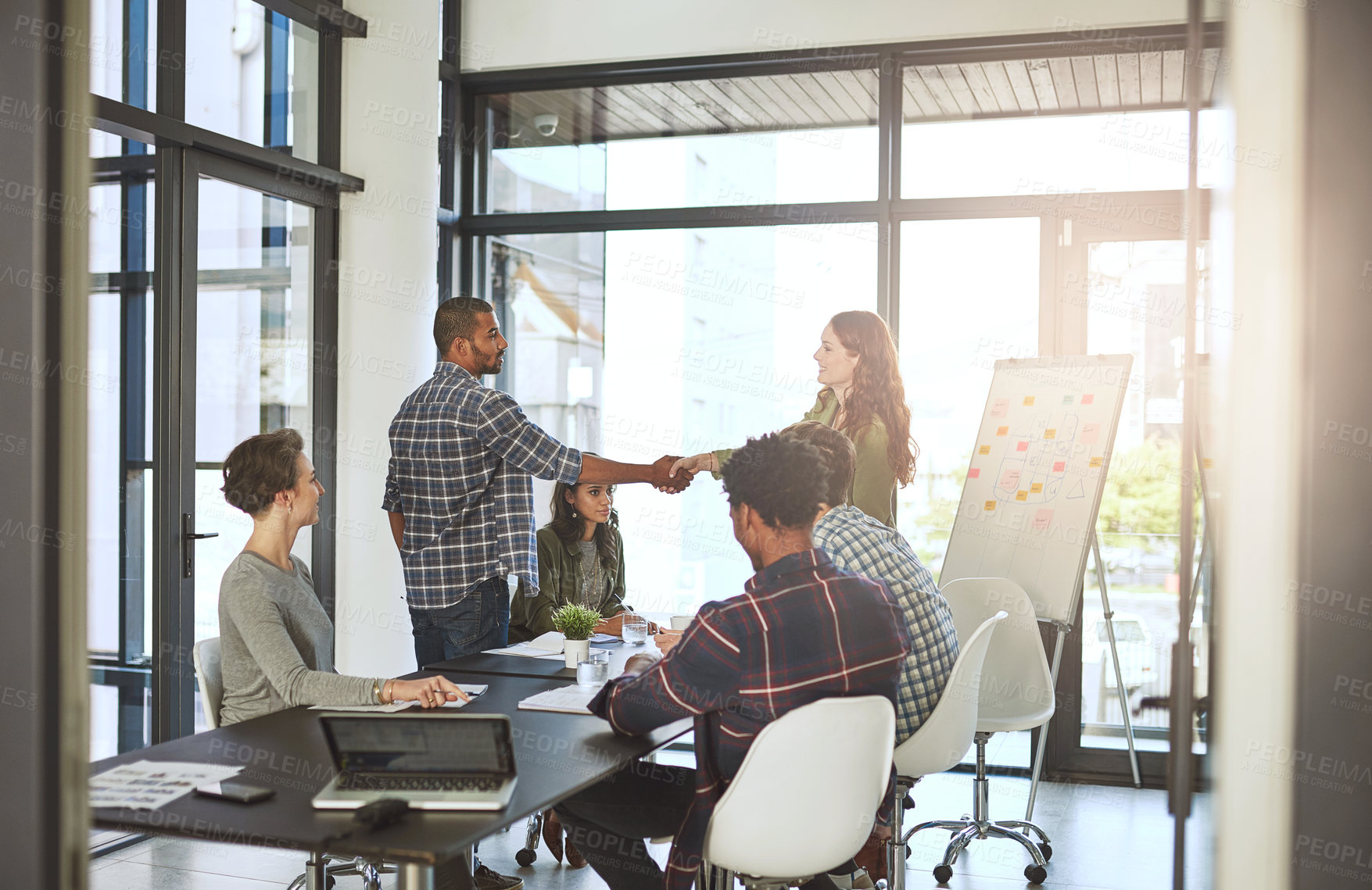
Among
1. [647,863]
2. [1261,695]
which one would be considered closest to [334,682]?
[647,863]

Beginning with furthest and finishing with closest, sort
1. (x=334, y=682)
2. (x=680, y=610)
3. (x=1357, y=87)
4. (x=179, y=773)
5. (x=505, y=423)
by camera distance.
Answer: (x=680, y=610), (x=505, y=423), (x=334, y=682), (x=179, y=773), (x=1357, y=87)

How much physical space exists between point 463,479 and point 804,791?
1.82 m

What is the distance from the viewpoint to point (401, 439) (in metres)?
3.56

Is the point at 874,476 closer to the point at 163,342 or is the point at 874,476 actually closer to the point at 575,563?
the point at 575,563

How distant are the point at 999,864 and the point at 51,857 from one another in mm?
3139

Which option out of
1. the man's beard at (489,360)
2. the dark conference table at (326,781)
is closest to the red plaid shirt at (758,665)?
the dark conference table at (326,781)

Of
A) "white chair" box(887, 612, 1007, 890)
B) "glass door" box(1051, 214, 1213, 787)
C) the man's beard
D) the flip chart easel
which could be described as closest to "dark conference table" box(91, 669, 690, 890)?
"white chair" box(887, 612, 1007, 890)

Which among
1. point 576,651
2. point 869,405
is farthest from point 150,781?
point 869,405

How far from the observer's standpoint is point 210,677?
8.46 ft

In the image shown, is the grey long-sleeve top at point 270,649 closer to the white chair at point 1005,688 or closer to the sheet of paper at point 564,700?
the sheet of paper at point 564,700

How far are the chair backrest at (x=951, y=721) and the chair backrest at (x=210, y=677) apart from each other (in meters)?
Result: 1.64

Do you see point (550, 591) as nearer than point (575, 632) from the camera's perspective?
No

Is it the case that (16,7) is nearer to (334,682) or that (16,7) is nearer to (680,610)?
(334,682)

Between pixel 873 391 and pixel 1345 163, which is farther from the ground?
pixel 1345 163
